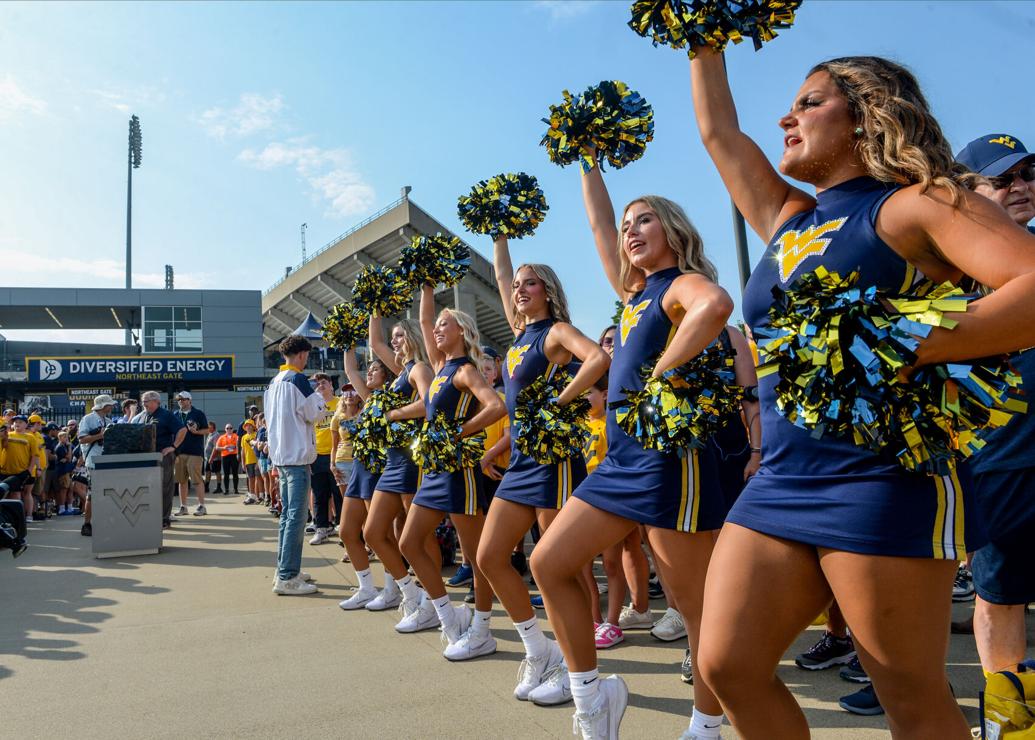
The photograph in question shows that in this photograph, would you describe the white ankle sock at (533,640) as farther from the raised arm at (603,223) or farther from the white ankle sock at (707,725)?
the raised arm at (603,223)

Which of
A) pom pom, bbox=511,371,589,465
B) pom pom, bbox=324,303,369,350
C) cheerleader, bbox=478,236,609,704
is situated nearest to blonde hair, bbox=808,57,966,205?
cheerleader, bbox=478,236,609,704

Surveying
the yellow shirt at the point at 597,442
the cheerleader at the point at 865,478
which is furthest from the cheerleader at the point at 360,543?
the cheerleader at the point at 865,478

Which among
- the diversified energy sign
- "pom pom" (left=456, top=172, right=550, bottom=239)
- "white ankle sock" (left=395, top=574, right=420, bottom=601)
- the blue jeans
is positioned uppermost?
the diversified energy sign

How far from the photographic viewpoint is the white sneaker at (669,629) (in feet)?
14.2

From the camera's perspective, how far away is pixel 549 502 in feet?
11.8

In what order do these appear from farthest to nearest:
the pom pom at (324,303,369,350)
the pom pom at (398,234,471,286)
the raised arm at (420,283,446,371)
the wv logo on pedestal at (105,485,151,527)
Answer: the wv logo on pedestal at (105,485,151,527)
the pom pom at (324,303,369,350)
the pom pom at (398,234,471,286)
the raised arm at (420,283,446,371)

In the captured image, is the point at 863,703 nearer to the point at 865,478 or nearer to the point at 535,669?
the point at 535,669

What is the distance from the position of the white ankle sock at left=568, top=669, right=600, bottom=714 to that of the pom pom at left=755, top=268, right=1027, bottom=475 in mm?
1557

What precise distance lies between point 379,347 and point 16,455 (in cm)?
842

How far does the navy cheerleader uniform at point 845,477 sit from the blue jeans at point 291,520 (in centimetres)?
515

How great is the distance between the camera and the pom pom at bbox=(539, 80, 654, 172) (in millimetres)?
3457

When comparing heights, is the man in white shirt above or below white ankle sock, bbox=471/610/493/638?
above

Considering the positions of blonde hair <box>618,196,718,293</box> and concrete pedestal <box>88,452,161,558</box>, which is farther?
concrete pedestal <box>88,452,161,558</box>

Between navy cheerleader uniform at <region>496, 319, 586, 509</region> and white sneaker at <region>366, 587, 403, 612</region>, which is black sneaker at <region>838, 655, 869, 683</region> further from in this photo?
white sneaker at <region>366, 587, 403, 612</region>
